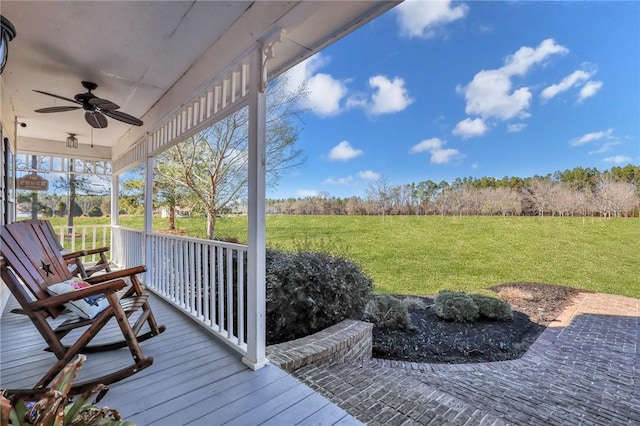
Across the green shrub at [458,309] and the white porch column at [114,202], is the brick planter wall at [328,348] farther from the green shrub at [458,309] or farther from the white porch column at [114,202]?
the white porch column at [114,202]

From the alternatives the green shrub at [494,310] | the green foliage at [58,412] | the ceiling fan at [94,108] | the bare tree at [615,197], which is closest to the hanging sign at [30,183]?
the ceiling fan at [94,108]

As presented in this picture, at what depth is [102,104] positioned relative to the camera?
3.01 meters

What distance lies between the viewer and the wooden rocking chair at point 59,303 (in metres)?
1.81

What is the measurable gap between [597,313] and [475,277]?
13.8 feet

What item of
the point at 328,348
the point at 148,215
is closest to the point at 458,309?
the point at 328,348

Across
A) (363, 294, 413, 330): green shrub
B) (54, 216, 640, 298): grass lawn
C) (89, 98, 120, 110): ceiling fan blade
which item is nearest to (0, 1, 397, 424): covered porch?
(89, 98, 120, 110): ceiling fan blade

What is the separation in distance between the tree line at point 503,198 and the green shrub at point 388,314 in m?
3.98

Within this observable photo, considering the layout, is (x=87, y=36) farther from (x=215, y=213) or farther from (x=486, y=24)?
(x=486, y=24)

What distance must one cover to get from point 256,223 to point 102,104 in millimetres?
2377

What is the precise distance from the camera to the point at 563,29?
9406 millimetres

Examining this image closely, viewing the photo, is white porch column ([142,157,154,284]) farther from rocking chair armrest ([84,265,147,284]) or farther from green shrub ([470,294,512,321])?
green shrub ([470,294,512,321])

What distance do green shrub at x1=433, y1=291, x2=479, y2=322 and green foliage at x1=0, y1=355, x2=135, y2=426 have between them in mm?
5707

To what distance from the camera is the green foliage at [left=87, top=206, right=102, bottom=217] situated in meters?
7.71

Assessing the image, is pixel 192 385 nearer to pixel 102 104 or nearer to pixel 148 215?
pixel 102 104
